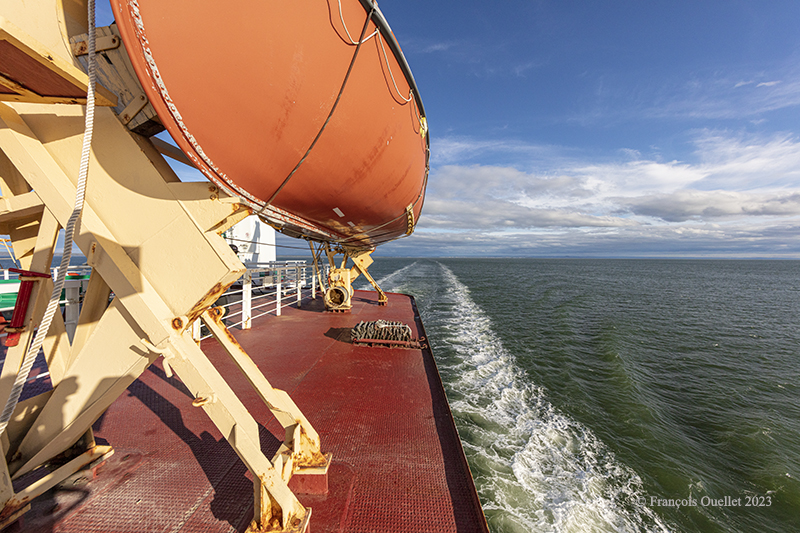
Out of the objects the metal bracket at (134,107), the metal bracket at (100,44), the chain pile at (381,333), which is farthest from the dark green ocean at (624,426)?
the metal bracket at (100,44)

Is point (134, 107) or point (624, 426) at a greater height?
point (134, 107)

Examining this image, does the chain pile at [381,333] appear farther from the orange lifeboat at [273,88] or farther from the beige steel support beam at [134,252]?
the beige steel support beam at [134,252]

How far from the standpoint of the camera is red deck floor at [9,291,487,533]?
2.69 meters

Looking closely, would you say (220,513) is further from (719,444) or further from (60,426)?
(719,444)

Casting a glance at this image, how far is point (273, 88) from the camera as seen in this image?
7.11 feet

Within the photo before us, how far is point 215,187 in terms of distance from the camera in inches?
88.0

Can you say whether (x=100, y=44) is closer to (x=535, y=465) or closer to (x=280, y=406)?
(x=280, y=406)

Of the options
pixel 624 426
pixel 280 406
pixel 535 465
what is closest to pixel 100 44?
pixel 280 406

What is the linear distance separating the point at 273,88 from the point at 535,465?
6099mm

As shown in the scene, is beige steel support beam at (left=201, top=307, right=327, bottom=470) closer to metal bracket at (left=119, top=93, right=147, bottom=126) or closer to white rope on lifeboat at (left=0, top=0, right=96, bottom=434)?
white rope on lifeboat at (left=0, top=0, right=96, bottom=434)

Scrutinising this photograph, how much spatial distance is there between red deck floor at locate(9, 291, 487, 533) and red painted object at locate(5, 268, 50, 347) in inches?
60.7

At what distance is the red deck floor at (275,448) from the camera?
269 centimetres

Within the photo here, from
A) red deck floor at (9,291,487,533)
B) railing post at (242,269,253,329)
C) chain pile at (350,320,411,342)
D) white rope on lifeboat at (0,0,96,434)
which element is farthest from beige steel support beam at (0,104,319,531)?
railing post at (242,269,253,329)

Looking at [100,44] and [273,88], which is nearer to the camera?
[100,44]
